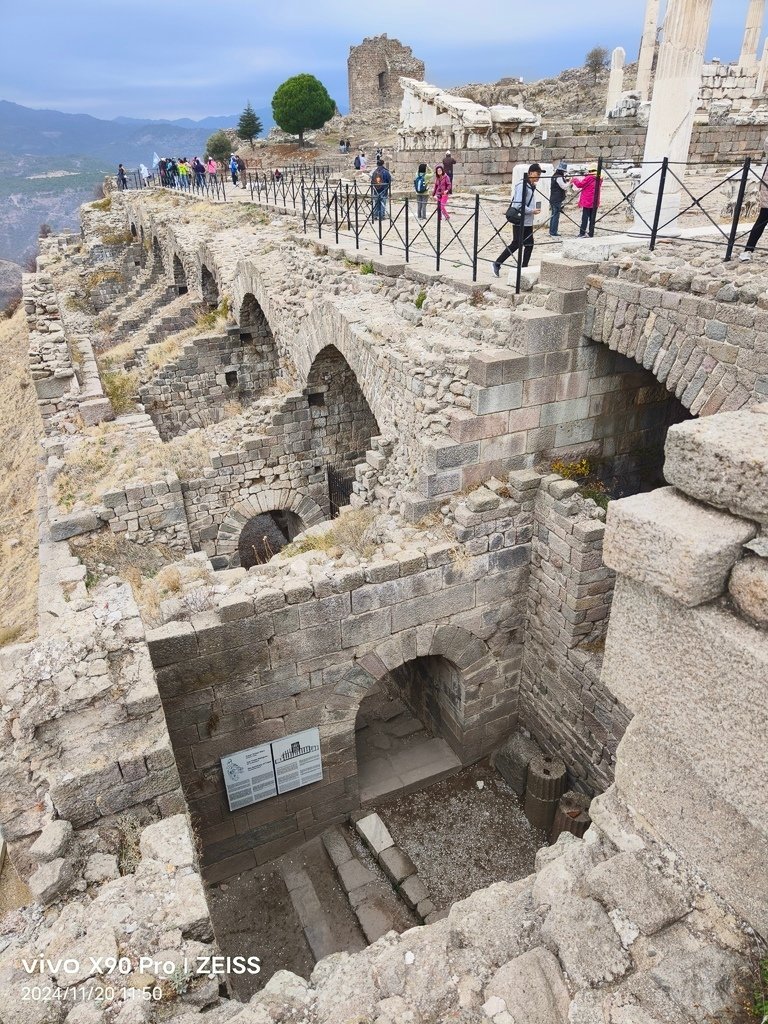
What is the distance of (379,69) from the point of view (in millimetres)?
46875

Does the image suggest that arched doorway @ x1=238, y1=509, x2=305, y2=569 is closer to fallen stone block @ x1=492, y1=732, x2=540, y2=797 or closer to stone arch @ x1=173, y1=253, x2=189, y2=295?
fallen stone block @ x1=492, y1=732, x2=540, y2=797

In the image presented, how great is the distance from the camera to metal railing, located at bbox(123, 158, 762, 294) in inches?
279

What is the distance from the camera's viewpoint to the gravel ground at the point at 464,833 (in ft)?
22.7

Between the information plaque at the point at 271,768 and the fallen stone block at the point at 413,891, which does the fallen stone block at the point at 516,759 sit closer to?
the fallen stone block at the point at 413,891

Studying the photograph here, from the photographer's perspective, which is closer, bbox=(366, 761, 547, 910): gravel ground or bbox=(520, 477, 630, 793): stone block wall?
bbox=(520, 477, 630, 793): stone block wall

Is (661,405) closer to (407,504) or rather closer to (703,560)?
(407,504)

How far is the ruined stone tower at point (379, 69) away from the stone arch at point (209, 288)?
35502mm

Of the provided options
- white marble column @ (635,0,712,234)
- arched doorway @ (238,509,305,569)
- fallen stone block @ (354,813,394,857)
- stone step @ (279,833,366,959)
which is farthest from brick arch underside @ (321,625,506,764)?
arched doorway @ (238,509,305,569)

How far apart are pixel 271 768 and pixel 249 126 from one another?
1966 inches

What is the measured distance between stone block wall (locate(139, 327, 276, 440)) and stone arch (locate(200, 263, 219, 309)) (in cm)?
461

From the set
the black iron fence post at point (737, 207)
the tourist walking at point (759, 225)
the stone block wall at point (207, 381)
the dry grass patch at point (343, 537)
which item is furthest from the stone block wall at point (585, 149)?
the dry grass patch at point (343, 537)

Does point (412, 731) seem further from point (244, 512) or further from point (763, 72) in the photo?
point (763, 72)

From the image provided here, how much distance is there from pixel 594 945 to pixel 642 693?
3.91 ft

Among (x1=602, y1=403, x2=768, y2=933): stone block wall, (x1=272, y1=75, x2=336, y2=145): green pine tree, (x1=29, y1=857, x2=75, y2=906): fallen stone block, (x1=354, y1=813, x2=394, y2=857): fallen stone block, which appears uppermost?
(x1=272, y1=75, x2=336, y2=145): green pine tree
